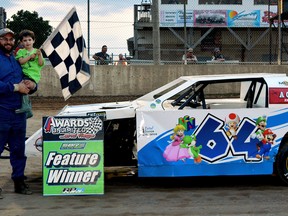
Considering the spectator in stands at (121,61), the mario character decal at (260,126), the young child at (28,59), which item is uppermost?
the spectator in stands at (121,61)

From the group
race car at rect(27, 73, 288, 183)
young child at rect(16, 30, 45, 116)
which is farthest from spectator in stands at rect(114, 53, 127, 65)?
young child at rect(16, 30, 45, 116)

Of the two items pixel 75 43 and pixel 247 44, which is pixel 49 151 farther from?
pixel 247 44

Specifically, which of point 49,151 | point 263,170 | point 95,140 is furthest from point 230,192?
point 49,151

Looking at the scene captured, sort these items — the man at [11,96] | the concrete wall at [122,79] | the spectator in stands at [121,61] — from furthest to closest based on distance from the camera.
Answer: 1. the spectator in stands at [121,61]
2. the concrete wall at [122,79]
3. the man at [11,96]

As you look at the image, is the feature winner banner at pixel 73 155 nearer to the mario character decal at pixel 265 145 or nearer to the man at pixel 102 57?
the mario character decal at pixel 265 145

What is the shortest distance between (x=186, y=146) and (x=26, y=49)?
2440 mm

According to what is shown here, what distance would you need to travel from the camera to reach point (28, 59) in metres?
6.26

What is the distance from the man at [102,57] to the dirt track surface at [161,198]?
9.96 metres

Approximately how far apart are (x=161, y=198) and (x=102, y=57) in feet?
38.8

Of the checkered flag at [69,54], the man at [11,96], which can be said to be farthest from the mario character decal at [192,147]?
the man at [11,96]

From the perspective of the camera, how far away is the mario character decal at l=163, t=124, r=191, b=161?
6.50m

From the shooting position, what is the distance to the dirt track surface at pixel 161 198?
5.56m

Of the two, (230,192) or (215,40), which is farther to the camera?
(215,40)

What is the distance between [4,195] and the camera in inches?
247
